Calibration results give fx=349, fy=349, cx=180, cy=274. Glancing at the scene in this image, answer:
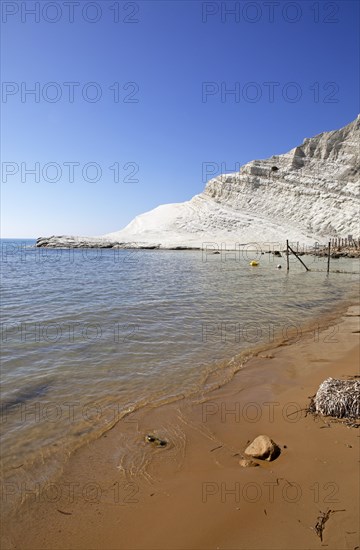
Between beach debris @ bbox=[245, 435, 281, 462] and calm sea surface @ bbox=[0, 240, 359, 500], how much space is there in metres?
1.71

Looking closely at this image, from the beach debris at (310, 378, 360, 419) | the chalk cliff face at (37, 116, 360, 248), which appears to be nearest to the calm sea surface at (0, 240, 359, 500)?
the beach debris at (310, 378, 360, 419)

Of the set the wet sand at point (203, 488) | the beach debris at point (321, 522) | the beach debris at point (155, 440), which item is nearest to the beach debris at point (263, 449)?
the wet sand at point (203, 488)

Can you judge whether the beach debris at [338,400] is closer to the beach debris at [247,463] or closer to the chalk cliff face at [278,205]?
the beach debris at [247,463]

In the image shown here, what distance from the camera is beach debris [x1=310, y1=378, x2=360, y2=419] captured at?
4406 mm

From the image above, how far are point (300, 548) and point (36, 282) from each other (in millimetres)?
16544

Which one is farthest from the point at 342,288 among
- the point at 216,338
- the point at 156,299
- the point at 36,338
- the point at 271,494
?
the point at 271,494

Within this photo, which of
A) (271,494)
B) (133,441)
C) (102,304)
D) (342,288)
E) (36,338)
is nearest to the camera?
(271,494)

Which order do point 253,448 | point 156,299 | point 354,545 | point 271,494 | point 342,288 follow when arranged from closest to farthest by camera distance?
point 354,545
point 271,494
point 253,448
point 156,299
point 342,288

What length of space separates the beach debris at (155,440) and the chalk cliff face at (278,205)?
43.5 metres

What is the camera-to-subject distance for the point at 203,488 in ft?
11.0

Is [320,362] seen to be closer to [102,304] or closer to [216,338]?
→ [216,338]

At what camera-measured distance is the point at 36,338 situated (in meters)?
7.80

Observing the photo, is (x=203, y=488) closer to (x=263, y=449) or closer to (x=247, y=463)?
(x=247, y=463)

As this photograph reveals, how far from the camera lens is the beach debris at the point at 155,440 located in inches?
160
